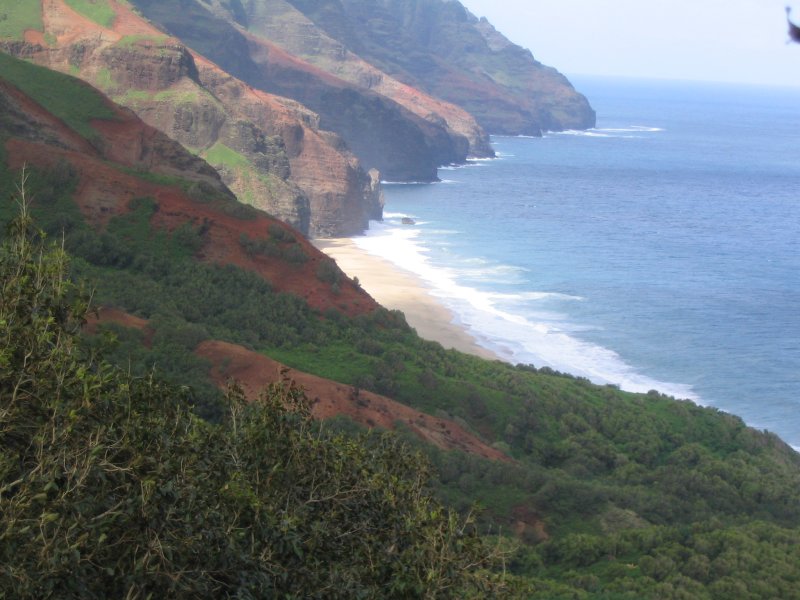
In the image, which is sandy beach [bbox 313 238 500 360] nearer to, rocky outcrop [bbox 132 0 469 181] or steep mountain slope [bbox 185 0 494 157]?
rocky outcrop [bbox 132 0 469 181]

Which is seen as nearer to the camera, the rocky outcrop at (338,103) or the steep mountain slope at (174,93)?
the steep mountain slope at (174,93)

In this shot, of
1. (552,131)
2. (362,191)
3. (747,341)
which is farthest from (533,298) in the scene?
(552,131)

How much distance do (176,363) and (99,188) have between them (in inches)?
458

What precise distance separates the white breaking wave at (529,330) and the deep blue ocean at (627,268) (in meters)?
0.12

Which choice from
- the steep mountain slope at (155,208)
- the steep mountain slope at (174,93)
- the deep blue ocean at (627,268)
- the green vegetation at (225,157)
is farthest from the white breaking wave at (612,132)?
the steep mountain slope at (155,208)

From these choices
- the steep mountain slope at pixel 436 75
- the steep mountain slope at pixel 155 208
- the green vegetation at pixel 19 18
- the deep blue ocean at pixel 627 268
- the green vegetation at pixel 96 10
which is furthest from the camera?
the steep mountain slope at pixel 436 75

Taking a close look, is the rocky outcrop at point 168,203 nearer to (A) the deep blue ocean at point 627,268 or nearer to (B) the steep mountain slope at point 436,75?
(A) the deep blue ocean at point 627,268

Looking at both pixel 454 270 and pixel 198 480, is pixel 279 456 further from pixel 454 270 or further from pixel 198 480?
pixel 454 270

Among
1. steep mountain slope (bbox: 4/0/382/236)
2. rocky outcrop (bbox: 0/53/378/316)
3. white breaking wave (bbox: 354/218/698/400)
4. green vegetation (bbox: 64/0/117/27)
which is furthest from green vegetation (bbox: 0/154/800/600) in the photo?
green vegetation (bbox: 64/0/117/27)

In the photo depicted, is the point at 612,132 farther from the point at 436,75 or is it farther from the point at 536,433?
the point at 536,433

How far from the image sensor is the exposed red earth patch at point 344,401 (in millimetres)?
Answer: 25562

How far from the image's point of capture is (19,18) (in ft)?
228

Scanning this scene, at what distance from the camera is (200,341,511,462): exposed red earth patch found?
25562 mm

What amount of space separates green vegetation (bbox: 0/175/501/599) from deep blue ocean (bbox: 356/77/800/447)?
111 feet
